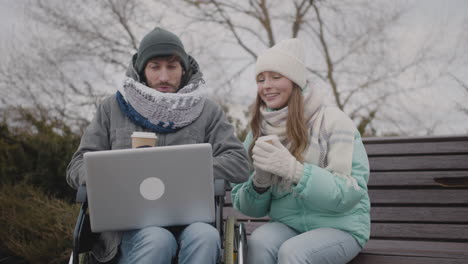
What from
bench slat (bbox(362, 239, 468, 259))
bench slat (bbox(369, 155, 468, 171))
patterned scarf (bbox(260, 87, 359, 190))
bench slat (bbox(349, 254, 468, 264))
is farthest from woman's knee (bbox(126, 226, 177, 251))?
bench slat (bbox(369, 155, 468, 171))

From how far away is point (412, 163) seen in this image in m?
3.34

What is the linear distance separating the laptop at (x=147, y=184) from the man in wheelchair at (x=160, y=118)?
26cm

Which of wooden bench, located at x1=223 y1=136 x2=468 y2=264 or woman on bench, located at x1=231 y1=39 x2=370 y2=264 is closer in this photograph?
woman on bench, located at x1=231 y1=39 x2=370 y2=264

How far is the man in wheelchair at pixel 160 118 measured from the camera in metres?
2.29

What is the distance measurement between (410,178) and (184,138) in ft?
5.61

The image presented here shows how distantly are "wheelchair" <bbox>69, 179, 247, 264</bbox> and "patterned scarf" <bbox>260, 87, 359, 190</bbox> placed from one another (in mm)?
357

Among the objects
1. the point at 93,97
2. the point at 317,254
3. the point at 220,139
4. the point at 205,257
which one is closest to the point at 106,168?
the point at 205,257

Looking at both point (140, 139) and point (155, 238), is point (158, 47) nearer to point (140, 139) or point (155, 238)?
point (140, 139)

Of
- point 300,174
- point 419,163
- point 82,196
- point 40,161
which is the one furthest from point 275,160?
point 40,161

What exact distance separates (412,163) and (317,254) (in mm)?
1595

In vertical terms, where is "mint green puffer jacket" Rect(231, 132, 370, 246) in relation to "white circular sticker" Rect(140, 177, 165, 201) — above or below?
below

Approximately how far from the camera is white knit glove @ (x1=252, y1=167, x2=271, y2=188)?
228 centimetres

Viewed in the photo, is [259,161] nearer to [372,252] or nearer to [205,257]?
[205,257]

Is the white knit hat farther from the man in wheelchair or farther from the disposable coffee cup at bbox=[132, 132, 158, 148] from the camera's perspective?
the disposable coffee cup at bbox=[132, 132, 158, 148]
